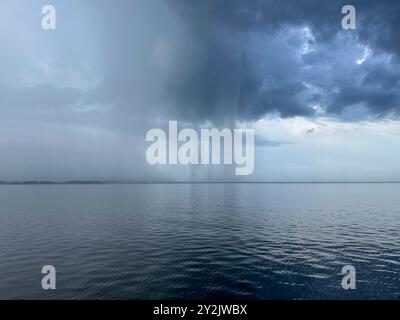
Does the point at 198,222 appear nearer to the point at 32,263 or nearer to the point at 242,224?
the point at 242,224

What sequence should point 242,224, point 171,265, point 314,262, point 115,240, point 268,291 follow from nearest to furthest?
point 268,291 → point 171,265 → point 314,262 → point 115,240 → point 242,224

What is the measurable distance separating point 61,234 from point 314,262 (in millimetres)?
51200

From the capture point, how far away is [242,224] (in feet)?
228

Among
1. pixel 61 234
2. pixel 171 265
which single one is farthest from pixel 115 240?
pixel 171 265

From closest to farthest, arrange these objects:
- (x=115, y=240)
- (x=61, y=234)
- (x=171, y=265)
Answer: (x=171, y=265) → (x=115, y=240) → (x=61, y=234)

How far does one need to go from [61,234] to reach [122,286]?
115 ft

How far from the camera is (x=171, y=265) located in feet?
121

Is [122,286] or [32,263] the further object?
[32,263]
